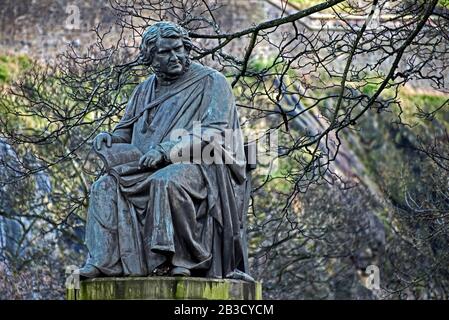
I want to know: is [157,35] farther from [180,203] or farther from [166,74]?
[180,203]

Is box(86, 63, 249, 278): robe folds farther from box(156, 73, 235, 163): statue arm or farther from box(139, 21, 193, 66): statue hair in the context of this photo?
box(139, 21, 193, 66): statue hair

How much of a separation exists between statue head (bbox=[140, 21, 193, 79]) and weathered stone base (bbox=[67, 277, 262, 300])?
1771 mm

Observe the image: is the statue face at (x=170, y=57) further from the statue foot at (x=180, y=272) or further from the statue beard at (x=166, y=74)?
the statue foot at (x=180, y=272)

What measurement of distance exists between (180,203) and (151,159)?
45cm

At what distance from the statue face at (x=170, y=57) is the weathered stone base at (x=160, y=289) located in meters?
1.76

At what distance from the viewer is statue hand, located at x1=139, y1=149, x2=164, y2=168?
41.6ft

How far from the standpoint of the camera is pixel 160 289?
1220 centimetres

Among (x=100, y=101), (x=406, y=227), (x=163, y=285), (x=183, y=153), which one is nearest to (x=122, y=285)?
(x=163, y=285)

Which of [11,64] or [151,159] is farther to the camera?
[11,64]

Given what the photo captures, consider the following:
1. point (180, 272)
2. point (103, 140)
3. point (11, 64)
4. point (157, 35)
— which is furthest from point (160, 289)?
point (11, 64)

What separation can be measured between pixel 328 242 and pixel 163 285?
663 inches

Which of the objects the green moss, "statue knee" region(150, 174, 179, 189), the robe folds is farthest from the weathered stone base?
the green moss

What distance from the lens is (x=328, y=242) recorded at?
2891cm
